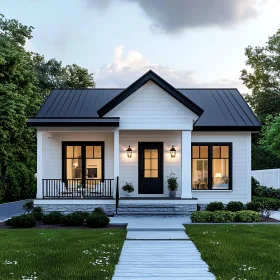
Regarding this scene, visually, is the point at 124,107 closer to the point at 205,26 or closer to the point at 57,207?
the point at 57,207

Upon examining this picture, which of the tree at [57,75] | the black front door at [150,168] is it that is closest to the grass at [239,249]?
the black front door at [150,168]

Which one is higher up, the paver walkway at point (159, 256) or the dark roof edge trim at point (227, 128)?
the dark roof edge trim at point (227, 128)

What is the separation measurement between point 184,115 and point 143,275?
352 inches

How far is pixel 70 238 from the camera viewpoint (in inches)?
367

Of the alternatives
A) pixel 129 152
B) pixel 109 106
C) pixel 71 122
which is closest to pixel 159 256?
pixel 109 106

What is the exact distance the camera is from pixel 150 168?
15.8 m

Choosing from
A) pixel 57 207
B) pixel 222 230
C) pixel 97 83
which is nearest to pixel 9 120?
pixel 57 207

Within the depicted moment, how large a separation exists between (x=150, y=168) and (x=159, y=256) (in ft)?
27.5

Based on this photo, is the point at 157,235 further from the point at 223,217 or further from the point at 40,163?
the point at 40,163

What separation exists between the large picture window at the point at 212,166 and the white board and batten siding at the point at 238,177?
20 cm

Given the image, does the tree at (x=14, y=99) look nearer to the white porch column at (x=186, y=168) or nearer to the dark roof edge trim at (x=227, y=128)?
the white porch column at (x=186, y=168)

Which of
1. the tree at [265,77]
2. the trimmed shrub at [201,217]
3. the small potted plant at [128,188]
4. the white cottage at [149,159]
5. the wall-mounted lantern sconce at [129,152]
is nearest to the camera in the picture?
the trimmed shrub at [201,217]

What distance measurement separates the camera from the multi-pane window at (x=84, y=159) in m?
15.9

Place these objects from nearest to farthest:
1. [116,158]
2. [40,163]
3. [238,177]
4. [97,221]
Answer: [97,221]
[116,158]
[40,163]
[238,177]
